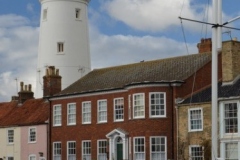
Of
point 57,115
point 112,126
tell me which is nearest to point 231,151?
point 112,126

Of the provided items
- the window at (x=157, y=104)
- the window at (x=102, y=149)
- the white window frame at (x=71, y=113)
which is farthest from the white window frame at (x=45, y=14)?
the window at (x=157, y=104)

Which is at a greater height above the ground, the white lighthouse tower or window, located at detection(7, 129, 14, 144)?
the white lighthouse tower

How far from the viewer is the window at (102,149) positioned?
57094mm

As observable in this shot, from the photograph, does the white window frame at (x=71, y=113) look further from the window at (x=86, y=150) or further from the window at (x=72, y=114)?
the window at (x=86, y=150)

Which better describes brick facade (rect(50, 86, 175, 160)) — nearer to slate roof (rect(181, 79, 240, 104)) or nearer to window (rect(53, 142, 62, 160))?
window (rect(53, 142, 62, 160))

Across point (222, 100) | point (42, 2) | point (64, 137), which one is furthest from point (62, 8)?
point (222, 100)

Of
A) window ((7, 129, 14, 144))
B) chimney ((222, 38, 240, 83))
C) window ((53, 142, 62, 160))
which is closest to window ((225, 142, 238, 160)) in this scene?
chimney ((222, 38, 240, 83))

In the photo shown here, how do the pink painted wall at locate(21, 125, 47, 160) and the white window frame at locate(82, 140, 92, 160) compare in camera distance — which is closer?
the white window frame at locate(82, 140, 92, 160)

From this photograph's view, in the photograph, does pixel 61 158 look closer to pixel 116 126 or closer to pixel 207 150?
pixel 116 126

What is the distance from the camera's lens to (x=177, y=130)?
2041 inches

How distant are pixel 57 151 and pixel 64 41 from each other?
16.2 meters

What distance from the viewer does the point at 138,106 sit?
53469mm

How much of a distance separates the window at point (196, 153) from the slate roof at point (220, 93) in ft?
11.0

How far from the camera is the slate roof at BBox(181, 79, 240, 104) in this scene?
48022 millimetres
